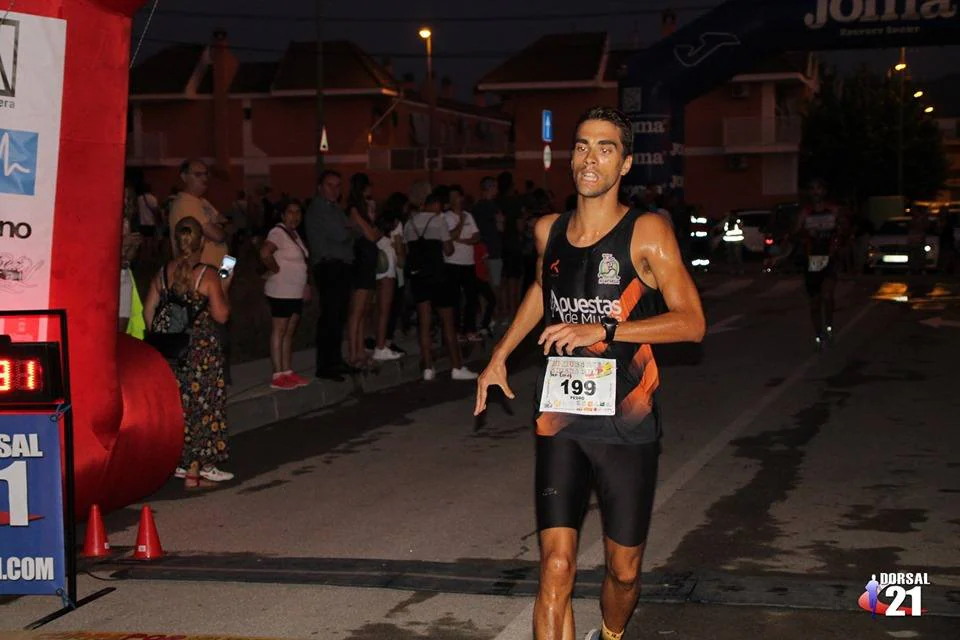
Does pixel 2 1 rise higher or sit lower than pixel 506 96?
lower

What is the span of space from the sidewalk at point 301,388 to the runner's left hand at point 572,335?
732cm

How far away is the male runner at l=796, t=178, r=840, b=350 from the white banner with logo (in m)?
10.4

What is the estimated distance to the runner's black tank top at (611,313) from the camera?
16.5 feet

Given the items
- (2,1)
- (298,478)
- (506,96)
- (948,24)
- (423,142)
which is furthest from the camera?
(423,142)

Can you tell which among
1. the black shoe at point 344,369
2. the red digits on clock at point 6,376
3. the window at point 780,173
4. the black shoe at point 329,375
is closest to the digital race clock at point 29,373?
the red digits on clock at point 6,376

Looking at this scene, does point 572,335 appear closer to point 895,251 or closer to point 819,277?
point 819,277

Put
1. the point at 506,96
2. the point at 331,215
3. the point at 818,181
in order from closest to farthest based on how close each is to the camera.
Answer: the point at 331,215 < the point at 818,181 < the point at 506,96

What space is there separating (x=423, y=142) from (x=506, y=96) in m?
11.2

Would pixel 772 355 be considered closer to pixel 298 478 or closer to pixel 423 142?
pixel 298 478

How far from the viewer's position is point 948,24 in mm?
27594

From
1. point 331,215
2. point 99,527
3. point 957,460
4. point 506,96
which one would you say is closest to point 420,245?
point 331,215

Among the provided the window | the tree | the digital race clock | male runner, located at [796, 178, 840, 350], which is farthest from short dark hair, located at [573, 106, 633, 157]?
the tree

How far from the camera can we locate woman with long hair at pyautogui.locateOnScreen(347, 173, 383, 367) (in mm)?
14164

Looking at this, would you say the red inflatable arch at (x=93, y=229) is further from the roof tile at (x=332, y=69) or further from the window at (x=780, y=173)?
the roof tile at (x=332, y=69)
